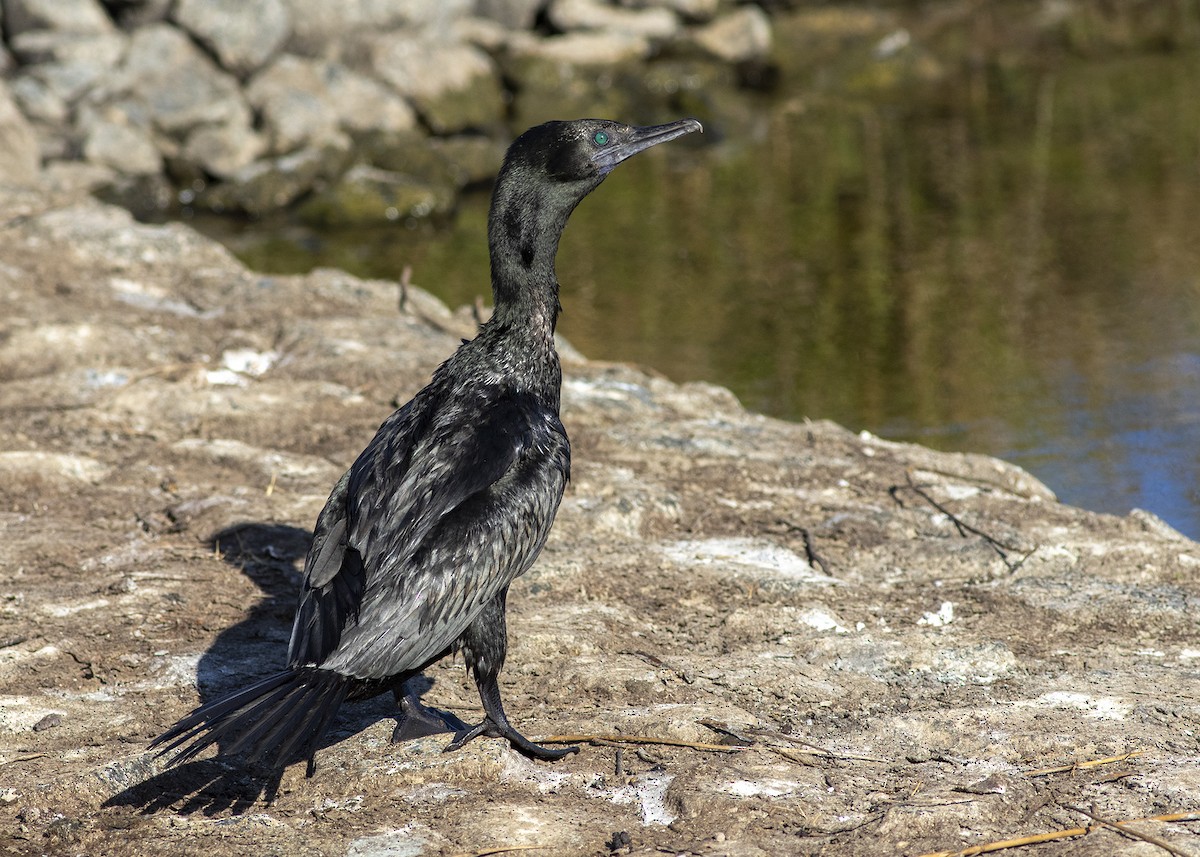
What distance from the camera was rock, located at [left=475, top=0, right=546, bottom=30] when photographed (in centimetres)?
2069

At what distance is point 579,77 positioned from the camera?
19.6m

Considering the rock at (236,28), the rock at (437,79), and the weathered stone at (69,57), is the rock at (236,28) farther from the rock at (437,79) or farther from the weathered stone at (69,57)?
the rock at (437,79)

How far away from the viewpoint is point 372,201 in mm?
15273

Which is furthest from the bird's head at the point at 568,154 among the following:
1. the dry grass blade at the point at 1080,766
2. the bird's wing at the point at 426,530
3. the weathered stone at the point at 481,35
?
the weathered stone at the point at 481,35

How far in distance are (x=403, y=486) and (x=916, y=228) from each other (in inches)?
417

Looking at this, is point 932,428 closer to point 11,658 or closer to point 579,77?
point 11,658

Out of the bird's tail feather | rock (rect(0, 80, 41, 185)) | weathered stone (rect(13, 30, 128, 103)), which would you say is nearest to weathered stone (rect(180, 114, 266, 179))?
weathered stone (rect(13, 30, 128, 103))

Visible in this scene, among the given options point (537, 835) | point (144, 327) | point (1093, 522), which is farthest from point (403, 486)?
point (144, 327)

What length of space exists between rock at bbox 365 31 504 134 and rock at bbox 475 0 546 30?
7.16 feet

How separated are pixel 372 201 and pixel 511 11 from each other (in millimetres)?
6739

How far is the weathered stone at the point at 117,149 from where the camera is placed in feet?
52.2

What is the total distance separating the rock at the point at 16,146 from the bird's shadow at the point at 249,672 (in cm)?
982

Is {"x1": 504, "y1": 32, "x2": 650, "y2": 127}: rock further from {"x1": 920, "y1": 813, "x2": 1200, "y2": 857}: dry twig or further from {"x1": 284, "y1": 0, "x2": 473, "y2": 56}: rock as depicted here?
{"x1": 920, "y1": 813, "x2": 1200, "y2": 857}: dry twig

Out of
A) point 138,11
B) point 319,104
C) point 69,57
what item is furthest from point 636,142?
point 138,11
